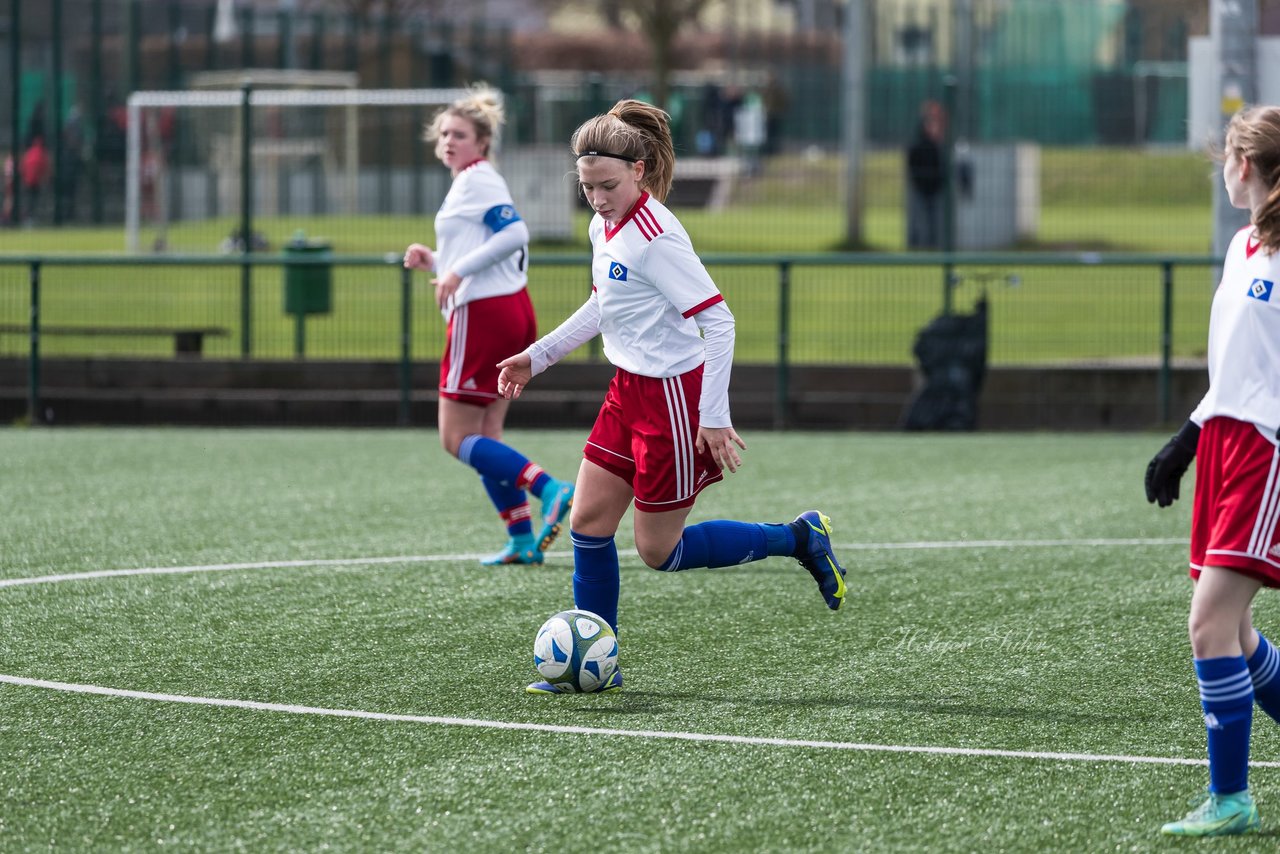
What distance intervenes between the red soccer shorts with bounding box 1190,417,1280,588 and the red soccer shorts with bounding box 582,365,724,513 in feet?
5.53

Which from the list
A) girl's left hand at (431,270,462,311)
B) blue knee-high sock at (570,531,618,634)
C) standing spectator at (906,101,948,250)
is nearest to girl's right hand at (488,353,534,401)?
blue knee-high sock at (570,531,618,634)

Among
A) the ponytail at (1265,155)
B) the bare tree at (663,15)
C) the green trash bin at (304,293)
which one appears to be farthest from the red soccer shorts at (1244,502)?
the bare tree at (663,15)

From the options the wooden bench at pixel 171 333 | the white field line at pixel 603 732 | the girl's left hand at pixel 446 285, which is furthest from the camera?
the wooden bench at pixel 171 333

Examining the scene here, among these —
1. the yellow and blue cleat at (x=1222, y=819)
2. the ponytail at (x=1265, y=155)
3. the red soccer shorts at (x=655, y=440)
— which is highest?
the ponytail at (x=1265, y=155)

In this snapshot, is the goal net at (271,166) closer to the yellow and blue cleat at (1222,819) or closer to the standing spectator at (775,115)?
the standing spectator at (775,115)

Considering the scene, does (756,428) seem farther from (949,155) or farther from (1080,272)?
(949,155)

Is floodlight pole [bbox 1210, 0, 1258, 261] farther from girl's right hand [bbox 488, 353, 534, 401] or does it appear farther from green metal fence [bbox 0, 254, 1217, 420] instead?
girl's right hand [bbox 488, 353, 534, 401]

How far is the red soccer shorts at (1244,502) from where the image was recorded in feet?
13.3

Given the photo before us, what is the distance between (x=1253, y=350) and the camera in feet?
13.4

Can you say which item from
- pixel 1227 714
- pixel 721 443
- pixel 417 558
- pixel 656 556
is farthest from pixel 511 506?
pixel 1227 714

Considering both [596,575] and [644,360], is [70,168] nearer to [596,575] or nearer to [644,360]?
[596,575]

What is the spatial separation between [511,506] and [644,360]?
2.61 m

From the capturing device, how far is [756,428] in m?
14.1

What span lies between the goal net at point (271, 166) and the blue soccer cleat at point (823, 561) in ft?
48.1
